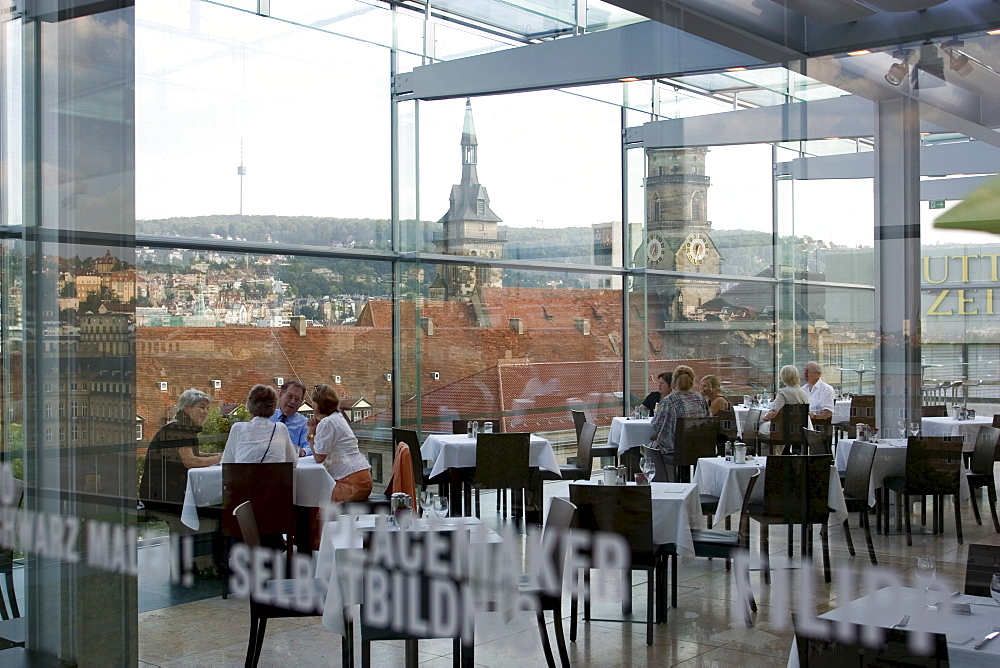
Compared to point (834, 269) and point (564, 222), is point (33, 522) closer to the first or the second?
point (834, 269)

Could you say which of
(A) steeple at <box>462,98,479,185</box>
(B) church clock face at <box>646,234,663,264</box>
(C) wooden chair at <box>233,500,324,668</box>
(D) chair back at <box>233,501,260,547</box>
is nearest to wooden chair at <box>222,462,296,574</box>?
(D) chair back at <box>233,501,260,547</box>

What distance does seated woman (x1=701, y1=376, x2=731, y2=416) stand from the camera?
5.34 metres

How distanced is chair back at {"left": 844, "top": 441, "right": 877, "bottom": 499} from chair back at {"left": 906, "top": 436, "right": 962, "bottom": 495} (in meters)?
0.19

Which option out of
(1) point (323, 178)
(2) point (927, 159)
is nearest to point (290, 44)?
(1) point (323, 178)

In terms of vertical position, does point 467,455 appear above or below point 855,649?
above

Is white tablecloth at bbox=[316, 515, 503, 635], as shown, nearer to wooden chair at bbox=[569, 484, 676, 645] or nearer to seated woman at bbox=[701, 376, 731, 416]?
wooden chair at bbox=[569, 484, 676, 645]

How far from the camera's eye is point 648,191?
560 cm

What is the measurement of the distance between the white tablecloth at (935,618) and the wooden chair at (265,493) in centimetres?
364

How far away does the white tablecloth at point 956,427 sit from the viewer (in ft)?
13.3

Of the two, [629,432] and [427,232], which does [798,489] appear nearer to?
[629,432]

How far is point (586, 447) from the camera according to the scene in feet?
27.4

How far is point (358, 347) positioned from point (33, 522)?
4871mm

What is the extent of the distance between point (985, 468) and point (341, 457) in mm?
4254

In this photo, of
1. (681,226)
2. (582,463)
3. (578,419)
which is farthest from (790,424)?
(578,419)
